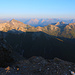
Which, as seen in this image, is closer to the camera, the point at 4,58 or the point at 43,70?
the point at 43,70

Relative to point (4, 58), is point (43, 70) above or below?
above

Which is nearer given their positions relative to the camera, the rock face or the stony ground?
the stony ground

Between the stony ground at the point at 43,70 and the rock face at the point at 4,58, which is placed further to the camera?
the rock face at the point at 4,58

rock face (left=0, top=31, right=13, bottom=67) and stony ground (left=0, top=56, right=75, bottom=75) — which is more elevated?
stony ground (left=0, top=56, right=75, bottom=75)

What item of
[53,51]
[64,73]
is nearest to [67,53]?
[53,51]

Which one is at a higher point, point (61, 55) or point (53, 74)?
point (53, 74)

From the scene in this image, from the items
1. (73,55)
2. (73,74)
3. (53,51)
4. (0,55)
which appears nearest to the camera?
(73,74)

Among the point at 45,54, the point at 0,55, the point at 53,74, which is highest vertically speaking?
the point at 53,74

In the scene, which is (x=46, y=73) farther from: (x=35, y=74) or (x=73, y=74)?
(x=73, y=74)

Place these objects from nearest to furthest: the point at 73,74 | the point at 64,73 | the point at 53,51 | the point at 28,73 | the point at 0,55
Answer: the point at 73,74 → the point at 64,73 → the point at 28,73 → the point at 0,55 → the point at 53,51

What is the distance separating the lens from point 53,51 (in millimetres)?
198500

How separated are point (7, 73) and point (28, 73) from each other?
4.77 m

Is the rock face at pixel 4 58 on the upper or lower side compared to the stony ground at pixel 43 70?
lower

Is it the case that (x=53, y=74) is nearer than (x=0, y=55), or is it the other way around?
(x=53, y=74)
